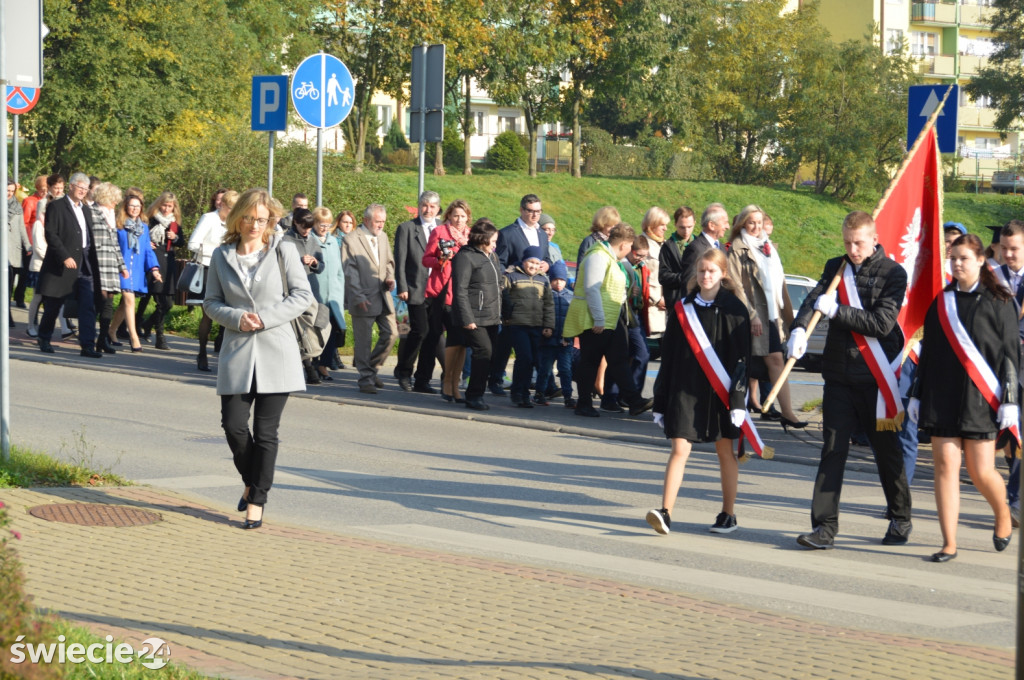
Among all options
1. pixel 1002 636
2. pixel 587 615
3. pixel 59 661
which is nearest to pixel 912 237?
pixel 1002 636

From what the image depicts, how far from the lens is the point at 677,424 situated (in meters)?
8.73

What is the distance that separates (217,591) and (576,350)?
29.1 feet

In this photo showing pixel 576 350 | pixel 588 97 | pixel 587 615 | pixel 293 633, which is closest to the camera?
pixel 293 633

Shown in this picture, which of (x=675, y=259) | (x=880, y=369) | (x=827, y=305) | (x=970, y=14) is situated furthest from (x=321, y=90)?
(x=970, y=14)

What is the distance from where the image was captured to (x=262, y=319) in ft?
27.5

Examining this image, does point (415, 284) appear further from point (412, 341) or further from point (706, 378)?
point (706, 378)

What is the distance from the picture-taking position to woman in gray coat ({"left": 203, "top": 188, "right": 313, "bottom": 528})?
8375 mm

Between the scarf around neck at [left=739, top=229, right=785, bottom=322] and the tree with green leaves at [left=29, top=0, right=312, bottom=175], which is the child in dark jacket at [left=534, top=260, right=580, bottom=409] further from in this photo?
the tree with green leaves at [left=29, top=0, right=312, bottom=175]

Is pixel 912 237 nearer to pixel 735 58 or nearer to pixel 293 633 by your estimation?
pixel 293 633

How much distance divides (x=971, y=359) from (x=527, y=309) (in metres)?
6.74

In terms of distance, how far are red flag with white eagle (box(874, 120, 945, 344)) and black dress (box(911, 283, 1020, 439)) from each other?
94 centimetres

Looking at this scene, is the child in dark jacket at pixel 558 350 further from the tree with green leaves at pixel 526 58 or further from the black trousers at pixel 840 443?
the tree with green leaves at pixel 526 58

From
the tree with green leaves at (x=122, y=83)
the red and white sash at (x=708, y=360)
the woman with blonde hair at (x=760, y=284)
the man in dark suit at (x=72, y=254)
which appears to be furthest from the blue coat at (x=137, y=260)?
the tree with green leaves at (x=122, y=83)

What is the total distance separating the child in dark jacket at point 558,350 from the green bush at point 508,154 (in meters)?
43.9
